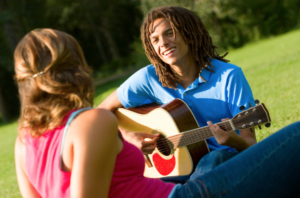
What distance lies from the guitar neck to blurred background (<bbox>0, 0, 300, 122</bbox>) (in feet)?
72.0

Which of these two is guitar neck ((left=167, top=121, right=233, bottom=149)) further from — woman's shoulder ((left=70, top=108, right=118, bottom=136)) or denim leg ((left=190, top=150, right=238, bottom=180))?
woman's shoulder ((left=70, top=108, right=118, bottom=136))

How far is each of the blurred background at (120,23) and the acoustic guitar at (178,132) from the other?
2169cm

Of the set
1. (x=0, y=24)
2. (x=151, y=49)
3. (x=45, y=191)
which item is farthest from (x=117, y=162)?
(x=0, y=24)

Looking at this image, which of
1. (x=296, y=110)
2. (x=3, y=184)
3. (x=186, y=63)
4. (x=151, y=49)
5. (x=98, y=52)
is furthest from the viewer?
(x=98, y=52)

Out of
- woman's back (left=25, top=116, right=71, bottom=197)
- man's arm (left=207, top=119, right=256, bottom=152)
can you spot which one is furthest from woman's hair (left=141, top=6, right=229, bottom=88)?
woman's back (left=25, top=116, right=71, bottom=197)

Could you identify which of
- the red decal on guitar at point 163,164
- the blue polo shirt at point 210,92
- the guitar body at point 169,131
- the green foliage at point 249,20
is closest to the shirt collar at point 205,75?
the blue polo shirt at point 210,92

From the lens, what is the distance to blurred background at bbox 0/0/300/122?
24.4 m

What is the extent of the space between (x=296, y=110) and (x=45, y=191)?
4227mm

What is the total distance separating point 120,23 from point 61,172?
3487cm

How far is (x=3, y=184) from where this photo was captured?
5809 mm

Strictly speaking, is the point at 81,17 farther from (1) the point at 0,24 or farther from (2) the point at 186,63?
(2) the point at 186,63

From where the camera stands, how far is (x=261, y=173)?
174cm

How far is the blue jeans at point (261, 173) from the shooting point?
1.74 m

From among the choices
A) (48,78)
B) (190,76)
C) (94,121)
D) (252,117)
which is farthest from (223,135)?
(48,78)
